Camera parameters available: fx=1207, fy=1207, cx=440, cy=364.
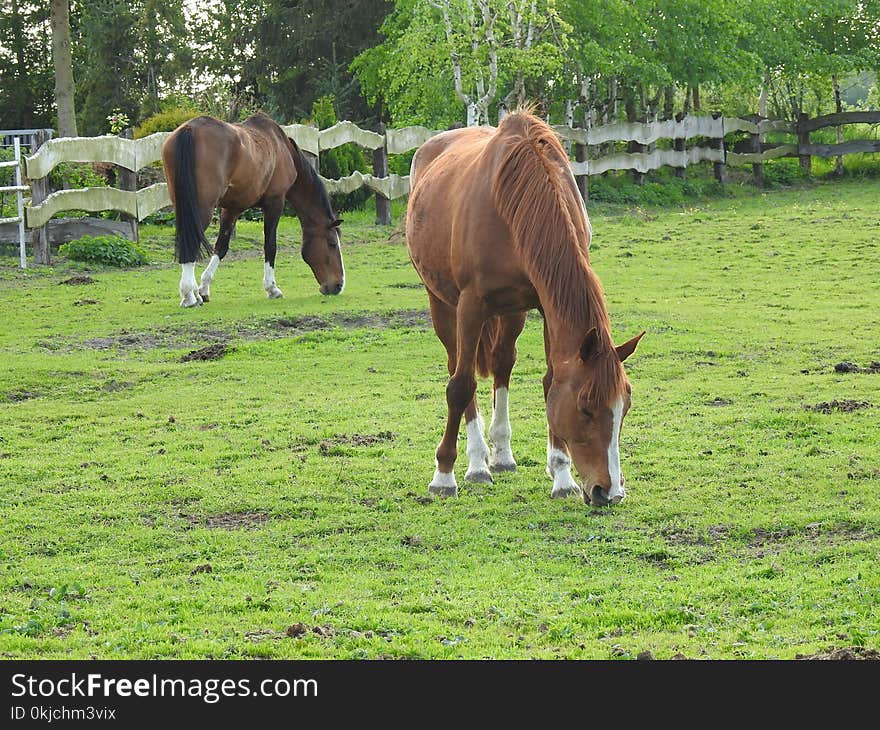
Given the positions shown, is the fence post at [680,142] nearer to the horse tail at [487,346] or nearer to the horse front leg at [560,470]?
the horse tail at [487,346]

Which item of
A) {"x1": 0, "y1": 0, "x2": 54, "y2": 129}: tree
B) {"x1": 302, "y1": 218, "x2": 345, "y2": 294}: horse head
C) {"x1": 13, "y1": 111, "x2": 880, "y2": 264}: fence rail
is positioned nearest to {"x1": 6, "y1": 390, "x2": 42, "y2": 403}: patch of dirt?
{"x1": 302, "y1": 218, "x2": 345, "y2": 294}: horse head

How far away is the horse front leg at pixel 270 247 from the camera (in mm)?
12828

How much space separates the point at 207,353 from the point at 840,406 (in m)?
5.10

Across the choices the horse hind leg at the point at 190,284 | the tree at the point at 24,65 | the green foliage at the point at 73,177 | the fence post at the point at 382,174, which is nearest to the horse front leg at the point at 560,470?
the horse hind leg at the point at 190,284

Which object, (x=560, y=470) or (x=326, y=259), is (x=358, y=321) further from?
(x=560, y=470)

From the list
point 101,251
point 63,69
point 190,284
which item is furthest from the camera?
point 63,69

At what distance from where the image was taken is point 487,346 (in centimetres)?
662

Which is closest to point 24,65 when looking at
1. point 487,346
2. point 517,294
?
point 487,346

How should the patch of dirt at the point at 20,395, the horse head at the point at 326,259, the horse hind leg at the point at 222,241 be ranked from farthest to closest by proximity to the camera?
1. the horse head at the point at 326,259
2. the horse hind leg at the point at 222,241
3. the patch of dirt at the point at 20,395

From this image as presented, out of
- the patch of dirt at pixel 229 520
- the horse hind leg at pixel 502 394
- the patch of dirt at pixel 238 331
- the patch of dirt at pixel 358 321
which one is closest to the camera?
the patch of dirt at pixel 229 520

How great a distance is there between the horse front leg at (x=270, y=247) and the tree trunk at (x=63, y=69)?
35.2 feet

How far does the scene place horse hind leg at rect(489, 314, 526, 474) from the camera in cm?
645

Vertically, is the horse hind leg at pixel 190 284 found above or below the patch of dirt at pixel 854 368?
above

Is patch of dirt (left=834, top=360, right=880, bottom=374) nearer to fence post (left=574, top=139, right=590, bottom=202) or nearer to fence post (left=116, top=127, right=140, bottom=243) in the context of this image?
fence post (left=116, top=127, right=140, bottom=243)
